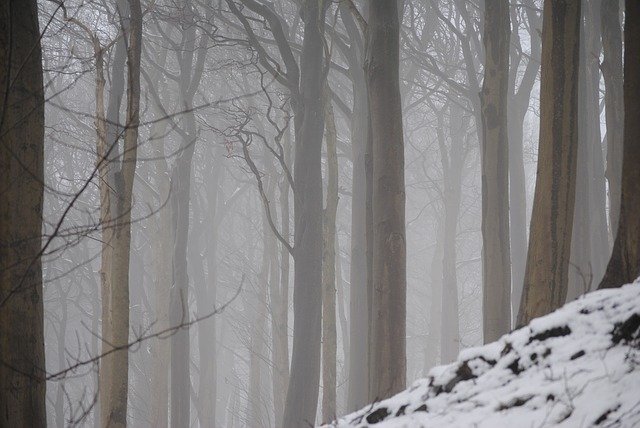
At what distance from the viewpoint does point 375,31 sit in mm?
7734

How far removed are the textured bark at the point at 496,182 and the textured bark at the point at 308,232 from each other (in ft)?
7.22

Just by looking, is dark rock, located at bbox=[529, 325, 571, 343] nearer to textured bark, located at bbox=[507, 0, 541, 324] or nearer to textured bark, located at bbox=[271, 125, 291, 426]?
textured bark, located at bbox=[507, 0, 541, 324]

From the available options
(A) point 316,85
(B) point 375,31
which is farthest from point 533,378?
(A) point 316,85

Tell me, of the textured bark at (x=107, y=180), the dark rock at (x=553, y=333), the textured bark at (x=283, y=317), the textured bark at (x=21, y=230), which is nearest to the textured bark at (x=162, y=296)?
the textured bark at (x=283, y=317)

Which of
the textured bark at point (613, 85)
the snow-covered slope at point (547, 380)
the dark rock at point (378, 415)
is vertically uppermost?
the textured bark at point (613, 85)

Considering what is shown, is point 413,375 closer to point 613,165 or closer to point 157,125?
point 157,125

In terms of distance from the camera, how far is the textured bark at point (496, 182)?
872cm

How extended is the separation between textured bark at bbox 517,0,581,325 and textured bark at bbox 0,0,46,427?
12.9 ft

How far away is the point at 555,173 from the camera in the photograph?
238 inches

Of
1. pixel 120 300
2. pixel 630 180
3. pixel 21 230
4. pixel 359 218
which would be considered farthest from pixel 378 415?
pixel 359 218

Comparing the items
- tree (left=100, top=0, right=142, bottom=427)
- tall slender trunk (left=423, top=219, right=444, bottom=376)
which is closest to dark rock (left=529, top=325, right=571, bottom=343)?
tree (left=100, top=0, right=142, bottom=427)

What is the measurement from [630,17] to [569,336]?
131 inches

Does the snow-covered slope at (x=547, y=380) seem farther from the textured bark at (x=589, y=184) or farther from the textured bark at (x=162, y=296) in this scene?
the textured bark at (x=162, y=296)

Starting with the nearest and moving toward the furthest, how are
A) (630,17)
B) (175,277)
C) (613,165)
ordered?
(630,17)
(613,165)
(175,277)
